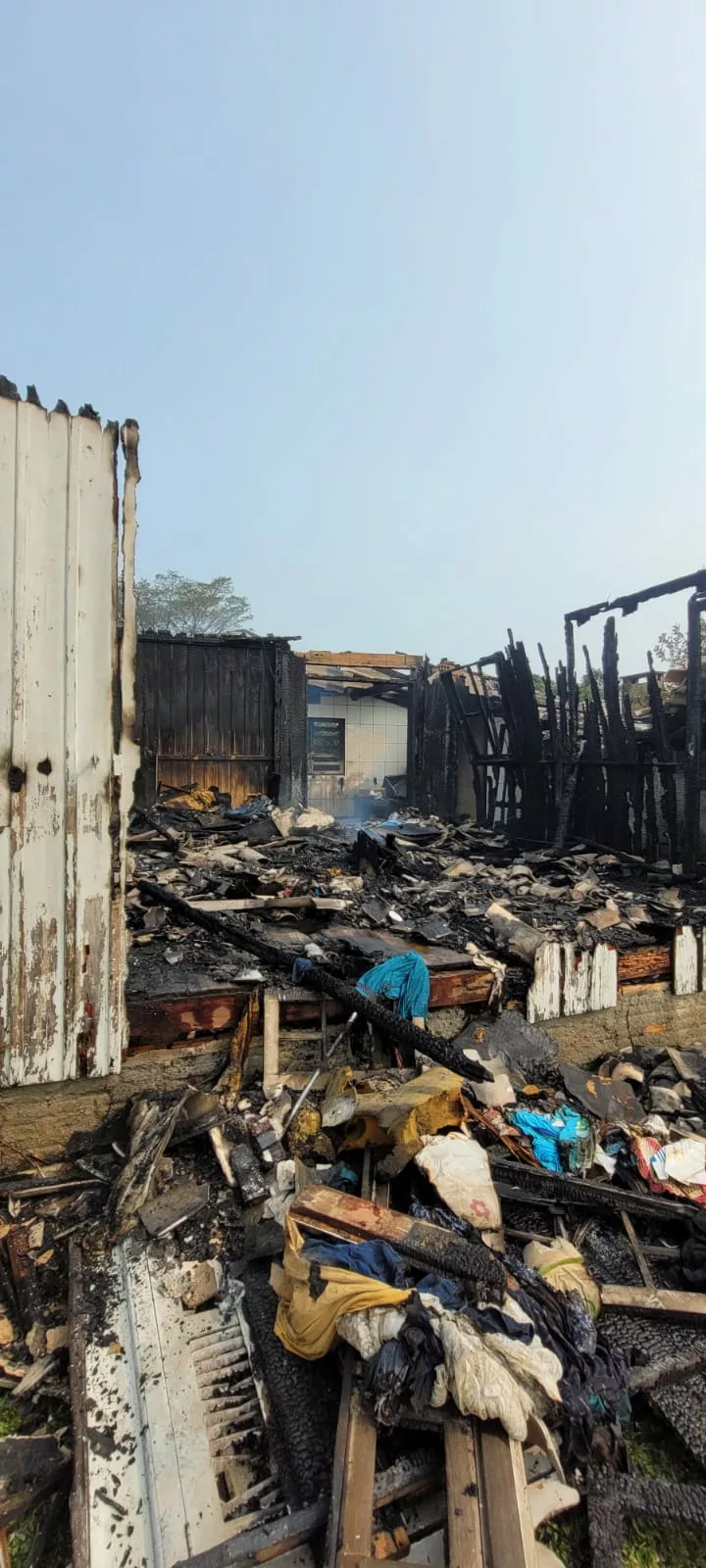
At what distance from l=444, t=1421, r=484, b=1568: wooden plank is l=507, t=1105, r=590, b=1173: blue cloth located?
1384 millimetres

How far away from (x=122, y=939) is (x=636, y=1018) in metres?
3.10

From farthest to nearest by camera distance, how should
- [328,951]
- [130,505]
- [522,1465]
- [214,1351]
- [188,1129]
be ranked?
[328,951]
[188,1129]
[130,505]
[214,1351]
[522,1465]

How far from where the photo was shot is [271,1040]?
3115 millimetres

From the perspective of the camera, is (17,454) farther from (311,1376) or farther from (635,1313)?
(635,1313)

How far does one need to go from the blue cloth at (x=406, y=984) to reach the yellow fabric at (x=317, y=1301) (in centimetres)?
138

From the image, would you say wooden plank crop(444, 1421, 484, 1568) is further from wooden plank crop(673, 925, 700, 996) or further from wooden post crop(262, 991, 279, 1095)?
wooden plank crop(673, 925, 700, 996)

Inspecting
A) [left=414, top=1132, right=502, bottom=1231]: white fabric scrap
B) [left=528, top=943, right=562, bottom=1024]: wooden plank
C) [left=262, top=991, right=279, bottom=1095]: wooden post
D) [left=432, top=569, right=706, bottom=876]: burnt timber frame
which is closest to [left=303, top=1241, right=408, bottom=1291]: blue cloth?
[left=414, top=1132, right=502, bottom=1231]: white fabric scrap

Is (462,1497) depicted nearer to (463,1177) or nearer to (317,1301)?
(317,1301)

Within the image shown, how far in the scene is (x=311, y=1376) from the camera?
1910mm

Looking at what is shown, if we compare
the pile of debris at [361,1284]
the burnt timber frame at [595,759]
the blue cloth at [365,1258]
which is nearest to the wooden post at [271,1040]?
the pile of debris at [361,1284]

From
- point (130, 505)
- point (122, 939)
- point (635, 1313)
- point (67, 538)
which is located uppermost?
point (130, 505)

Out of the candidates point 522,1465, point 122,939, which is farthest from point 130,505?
point 522,1465

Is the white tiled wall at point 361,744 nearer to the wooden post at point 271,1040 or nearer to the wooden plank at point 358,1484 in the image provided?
the wooden post at point 271,1040

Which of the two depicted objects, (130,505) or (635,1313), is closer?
(635,1313)
